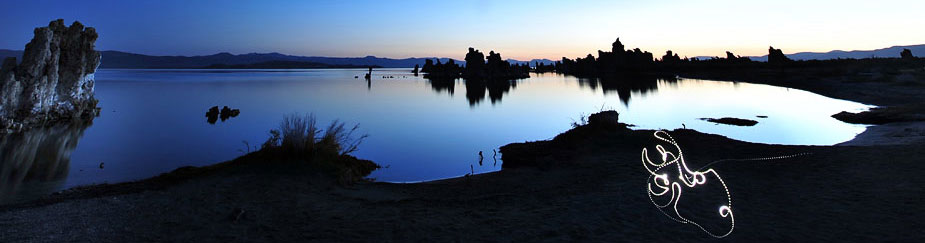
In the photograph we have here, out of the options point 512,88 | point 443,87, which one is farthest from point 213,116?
point 443,87

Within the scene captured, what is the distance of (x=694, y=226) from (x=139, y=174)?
13304mm

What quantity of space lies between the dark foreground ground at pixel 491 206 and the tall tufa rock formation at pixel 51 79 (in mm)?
15741

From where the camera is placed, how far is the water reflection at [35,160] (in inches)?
404

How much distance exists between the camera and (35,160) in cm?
1380

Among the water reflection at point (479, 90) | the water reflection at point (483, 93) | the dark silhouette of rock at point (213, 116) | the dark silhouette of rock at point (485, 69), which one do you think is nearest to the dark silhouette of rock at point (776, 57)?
the dark silhouette of rock at point (485, 69)

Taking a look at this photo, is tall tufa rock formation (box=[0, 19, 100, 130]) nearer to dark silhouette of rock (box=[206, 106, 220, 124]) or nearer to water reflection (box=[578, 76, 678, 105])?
dark silhouette of rock (box=[206, 106, 220, 124])

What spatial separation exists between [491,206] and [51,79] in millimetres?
25598

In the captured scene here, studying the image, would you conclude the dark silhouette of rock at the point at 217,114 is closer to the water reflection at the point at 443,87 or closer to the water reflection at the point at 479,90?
the water reflection at the point at 479,90

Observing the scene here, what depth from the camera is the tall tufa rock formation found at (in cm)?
1977

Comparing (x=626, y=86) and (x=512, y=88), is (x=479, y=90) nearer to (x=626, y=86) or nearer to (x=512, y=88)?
(x=512, y=88)

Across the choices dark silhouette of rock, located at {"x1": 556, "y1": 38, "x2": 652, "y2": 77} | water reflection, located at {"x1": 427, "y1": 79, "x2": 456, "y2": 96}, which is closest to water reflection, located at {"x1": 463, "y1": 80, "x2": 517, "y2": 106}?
water reflection, located at {"x1": 427, "y1": 79, "x2": 456, "y2": 96}

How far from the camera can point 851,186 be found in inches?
302

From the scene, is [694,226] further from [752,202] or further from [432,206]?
[432,206]

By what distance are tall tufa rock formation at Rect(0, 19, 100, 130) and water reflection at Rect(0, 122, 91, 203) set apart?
3.92 ft
